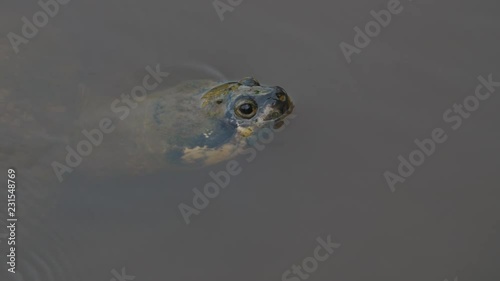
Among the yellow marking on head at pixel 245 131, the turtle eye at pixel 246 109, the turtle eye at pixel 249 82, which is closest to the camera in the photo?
the turtle eye at pixel 246 109

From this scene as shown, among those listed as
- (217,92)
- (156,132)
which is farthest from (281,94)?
(156,132)

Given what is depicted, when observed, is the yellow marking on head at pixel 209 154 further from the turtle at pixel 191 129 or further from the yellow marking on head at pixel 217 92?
the yellow marking on head at pixel 217 92

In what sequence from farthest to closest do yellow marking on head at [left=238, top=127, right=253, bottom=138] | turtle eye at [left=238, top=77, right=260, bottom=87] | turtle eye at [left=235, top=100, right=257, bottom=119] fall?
1. turtle eye at [left=238, top=77, right=260, bottom=87]
2. yellow marking on head at [left=238, top=127, right=253, bottom=138]
3. turtle eye at [left=235, top=100, right=257, bottom=119]

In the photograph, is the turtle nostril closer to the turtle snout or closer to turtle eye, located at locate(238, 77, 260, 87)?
the turtle snout

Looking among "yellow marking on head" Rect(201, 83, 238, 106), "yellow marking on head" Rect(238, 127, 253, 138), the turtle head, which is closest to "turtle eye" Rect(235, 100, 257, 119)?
the turtle head

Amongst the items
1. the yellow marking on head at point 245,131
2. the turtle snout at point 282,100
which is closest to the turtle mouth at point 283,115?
the turtle snout at point 282,100

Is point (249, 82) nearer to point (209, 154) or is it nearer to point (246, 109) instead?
point (246, 109)

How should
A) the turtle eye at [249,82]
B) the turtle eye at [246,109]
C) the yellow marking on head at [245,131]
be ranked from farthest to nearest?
1. the turtle eye at [249,82]
2. the yellow marking on head at [245,131]
3. the turtle eye at [246,109]

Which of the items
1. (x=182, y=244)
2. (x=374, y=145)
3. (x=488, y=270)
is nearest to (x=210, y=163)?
(x=182, y=244)

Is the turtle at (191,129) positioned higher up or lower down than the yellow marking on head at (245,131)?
higher up
